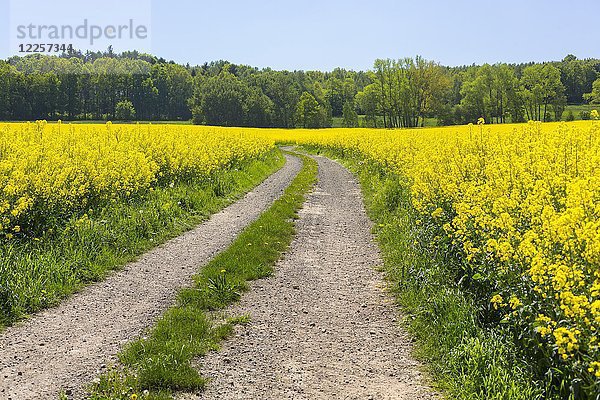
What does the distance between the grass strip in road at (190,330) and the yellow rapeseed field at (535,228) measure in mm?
3117

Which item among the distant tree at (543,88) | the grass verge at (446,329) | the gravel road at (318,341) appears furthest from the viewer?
the distant tree at (543,88)

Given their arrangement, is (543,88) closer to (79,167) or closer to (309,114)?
(309,114)

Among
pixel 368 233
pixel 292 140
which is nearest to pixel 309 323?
pixel 368 233

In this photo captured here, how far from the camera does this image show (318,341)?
6.61 m

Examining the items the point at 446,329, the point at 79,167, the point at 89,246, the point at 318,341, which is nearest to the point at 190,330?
the point at 318,341

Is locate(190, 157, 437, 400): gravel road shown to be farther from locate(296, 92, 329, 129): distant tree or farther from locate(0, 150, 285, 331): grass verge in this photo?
locate(296, 92, 329, 129): distant tree

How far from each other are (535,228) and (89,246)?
793 centimetres

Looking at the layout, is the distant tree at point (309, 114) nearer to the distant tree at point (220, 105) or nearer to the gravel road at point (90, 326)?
the distant tree at point (220, 105)

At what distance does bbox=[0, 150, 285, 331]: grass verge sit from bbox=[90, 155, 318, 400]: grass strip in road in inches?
72.6

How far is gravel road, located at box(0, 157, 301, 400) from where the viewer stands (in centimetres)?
541

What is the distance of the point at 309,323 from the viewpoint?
7.23 meters

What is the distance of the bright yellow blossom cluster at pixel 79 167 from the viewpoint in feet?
33.0

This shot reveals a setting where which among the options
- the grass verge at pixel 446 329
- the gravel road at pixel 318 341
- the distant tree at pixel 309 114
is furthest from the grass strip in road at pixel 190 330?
the distant tree at pixel 309 114

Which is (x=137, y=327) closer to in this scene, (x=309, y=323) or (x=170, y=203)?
(x=309, y=323)
